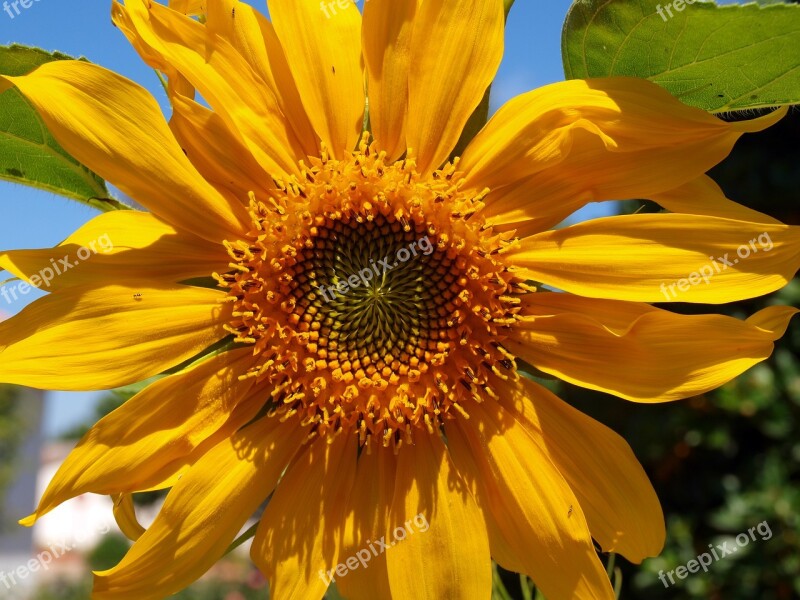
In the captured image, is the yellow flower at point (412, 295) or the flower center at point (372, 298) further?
the flower center at point (372, 298)

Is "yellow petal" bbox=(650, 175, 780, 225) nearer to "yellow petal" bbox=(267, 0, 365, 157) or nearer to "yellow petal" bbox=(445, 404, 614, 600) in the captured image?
"yellow petal" bbox=(445, 404, 614, 600)

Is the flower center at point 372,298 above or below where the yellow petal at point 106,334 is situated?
below

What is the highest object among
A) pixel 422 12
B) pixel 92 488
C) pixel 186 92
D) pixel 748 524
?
pixel 186 92

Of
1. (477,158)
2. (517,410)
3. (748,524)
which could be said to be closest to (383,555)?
(517,410)

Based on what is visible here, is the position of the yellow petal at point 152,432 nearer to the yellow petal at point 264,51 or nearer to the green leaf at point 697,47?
the yellow petal at point 264,51

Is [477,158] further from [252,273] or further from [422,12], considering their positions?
[252,273]

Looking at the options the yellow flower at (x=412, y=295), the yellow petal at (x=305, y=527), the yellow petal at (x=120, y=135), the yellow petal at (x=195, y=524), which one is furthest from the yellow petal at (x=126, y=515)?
the yellow petal at (x=120, y=135)

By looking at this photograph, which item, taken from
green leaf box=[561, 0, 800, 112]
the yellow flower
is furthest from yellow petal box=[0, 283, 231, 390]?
green leaf box=[561, 0, 800, 112]
